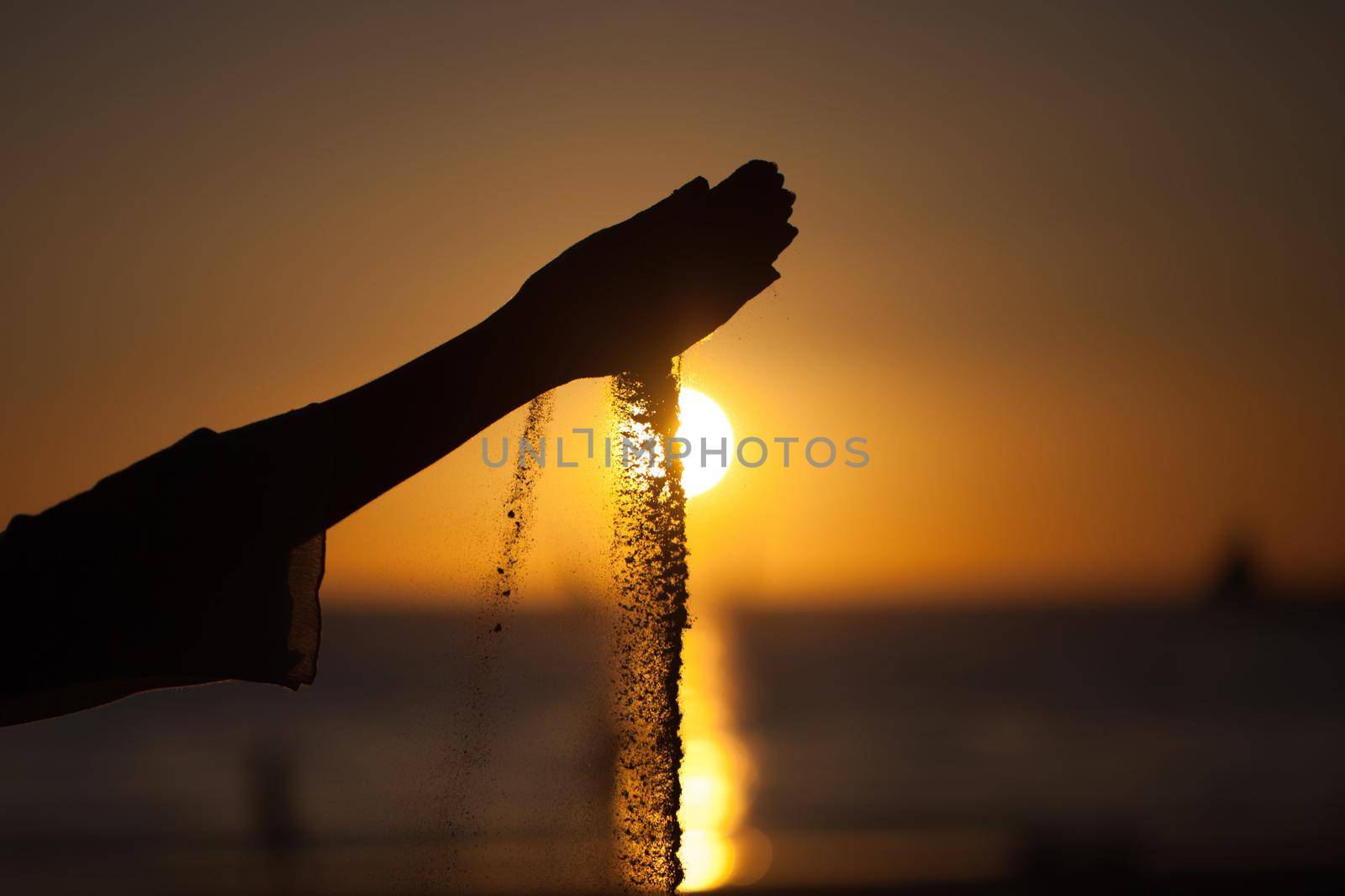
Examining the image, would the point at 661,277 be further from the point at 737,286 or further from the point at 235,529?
the point at 235,529

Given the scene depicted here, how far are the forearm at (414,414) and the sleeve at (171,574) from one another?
→ 0.02 metres

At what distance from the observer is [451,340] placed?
1421mm

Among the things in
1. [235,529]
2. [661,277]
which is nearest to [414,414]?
[235,529]

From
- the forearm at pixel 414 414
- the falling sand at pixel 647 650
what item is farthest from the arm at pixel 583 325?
the falling sand at pixel 647 650

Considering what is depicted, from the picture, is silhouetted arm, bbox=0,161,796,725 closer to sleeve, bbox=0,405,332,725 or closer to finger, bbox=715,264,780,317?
sleeve, bbox=0,405,332,725

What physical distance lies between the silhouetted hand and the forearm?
0.37 feet

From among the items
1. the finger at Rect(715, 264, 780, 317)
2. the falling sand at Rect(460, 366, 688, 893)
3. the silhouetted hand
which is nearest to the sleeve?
the silhouetted hand

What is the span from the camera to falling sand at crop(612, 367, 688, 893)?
3154 millimetres

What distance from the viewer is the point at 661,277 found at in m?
1.67

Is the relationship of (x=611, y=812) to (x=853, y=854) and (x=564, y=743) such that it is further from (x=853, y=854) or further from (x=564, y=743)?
(x=564, y=743)

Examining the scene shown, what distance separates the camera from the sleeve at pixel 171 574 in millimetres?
1218

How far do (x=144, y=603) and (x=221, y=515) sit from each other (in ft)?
0.39

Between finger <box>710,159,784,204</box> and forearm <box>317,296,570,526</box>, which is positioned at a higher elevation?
finger <box>710,159,784,204</box>

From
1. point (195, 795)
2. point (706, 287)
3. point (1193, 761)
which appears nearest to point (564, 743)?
point (195, 795)
